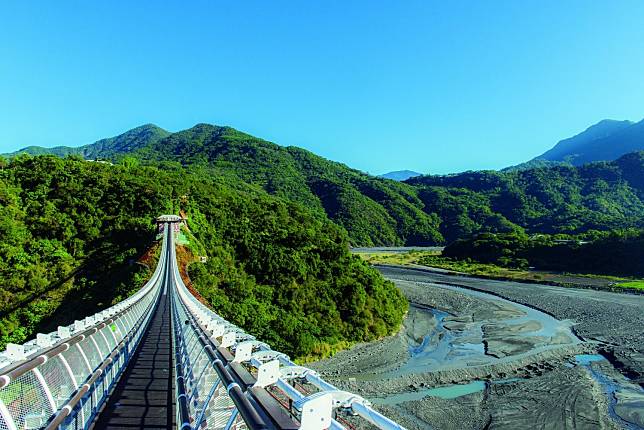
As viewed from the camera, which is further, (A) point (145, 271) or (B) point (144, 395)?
(A) point (145, 271)

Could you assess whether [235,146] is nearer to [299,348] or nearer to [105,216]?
[105,216]

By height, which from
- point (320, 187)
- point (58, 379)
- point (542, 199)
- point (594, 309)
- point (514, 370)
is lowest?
point (594, 309)

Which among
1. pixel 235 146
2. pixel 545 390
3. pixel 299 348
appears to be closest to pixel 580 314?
pixel 545 390

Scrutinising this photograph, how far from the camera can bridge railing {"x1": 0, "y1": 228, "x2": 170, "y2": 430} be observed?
3.09 metres

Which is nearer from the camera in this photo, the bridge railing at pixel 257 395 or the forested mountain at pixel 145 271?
the bridge railing at pixel 257 395

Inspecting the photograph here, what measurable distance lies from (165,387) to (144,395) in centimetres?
37

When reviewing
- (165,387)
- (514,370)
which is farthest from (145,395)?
(514,370)

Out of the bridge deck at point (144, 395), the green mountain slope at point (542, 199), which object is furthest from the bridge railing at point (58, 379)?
the green mountain slope at point (542, 199)

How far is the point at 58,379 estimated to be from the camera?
3877 millimetres

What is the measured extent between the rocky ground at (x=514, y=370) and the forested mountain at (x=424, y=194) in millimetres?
68031

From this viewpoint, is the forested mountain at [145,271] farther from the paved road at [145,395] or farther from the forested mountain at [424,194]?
the forested mountain at [424,194]

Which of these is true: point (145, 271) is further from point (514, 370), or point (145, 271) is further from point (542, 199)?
point (542, 199)

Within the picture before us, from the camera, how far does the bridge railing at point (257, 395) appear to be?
188 cm

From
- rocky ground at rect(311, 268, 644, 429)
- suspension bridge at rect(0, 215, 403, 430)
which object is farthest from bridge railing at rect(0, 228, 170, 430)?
rocky ground at rect(311, 268, 644, 429)
